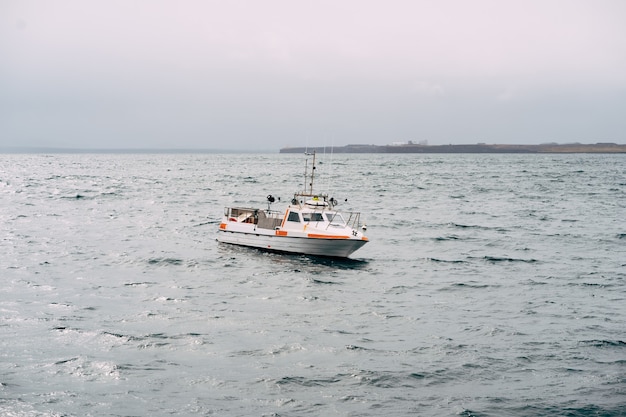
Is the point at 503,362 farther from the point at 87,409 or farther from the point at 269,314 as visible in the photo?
the point at 87,409

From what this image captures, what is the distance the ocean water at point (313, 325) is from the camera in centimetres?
1706

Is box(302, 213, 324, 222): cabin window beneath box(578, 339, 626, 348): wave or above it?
above

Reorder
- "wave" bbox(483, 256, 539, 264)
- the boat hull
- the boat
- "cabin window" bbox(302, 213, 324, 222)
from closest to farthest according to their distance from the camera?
the boat hull
the boat
"cabin window" bbox(302, 213, 324, 222)
"wave" bbox(483, 256, 539, 264)

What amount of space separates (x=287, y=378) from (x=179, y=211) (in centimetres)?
4796

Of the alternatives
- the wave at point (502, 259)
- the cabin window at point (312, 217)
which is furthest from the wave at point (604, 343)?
the cabin window at point (312, 217)

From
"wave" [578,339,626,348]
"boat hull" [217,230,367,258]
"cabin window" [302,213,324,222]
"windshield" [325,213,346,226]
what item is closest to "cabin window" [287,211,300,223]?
"cabin window" [302,213,324,222]

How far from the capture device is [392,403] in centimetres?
1691

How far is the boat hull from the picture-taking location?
35.4m

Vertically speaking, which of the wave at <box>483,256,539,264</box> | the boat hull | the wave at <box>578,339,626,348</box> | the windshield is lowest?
the wave at <box>578,339,626,348</box>

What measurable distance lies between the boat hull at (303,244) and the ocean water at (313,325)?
0.79m

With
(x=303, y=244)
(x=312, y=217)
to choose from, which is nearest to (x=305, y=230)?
(x=303, y=244)

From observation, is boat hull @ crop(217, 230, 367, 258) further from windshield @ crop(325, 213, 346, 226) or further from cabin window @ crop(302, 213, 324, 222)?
windshield @ crop(325, 213, 346, 226)

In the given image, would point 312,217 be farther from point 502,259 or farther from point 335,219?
point 502,259

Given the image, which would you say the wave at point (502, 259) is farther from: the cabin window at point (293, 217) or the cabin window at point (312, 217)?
the cabin window at point (293, 217)
